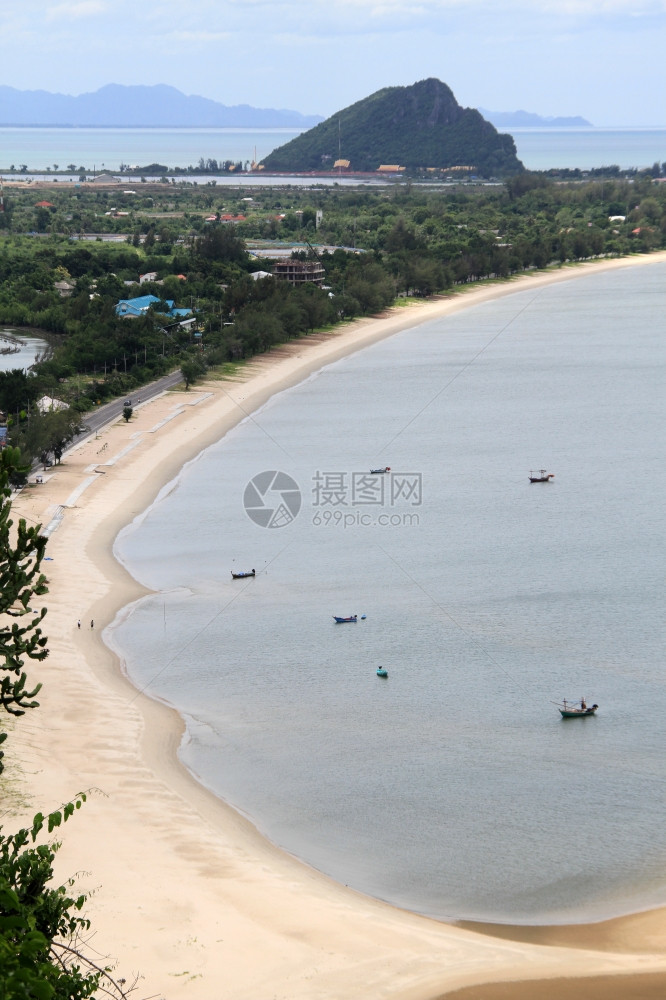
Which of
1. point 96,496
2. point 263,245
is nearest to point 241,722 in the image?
point 96,496

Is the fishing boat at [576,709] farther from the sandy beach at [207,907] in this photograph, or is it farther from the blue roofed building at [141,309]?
the blue roofed building at [141,309]

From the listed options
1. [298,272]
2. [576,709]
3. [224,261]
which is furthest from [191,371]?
[576,709]

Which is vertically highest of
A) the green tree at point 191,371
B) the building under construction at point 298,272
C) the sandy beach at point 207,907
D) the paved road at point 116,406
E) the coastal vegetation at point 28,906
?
the building under construction at point 298,272

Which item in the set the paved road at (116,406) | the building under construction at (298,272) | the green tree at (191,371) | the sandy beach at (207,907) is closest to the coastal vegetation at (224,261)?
the green tree at (191,371)

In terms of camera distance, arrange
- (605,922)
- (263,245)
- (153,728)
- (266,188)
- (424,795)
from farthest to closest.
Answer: (266,188)
(263,245)
(153,728)
(424,795)
(605,922)

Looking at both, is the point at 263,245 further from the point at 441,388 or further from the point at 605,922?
the point at 605,922
